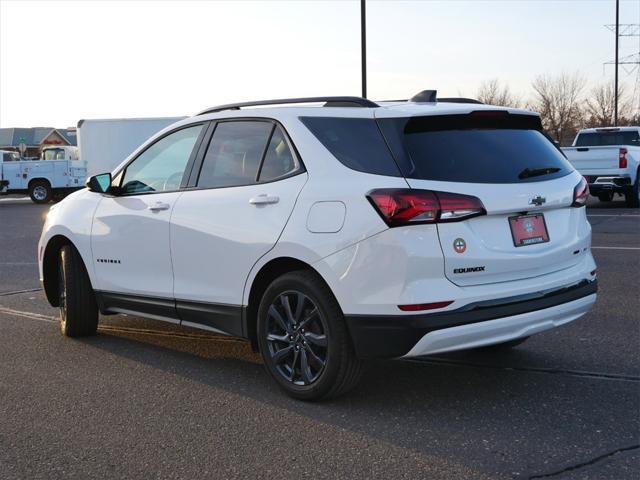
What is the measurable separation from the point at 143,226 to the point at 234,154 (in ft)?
3.01

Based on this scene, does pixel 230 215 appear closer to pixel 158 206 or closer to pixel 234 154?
pixel 234 154

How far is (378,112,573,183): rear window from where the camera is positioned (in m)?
4.30

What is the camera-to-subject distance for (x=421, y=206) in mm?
4113

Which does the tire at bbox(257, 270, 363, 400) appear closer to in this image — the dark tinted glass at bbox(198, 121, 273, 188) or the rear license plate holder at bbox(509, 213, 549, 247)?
the dark tinted glass at bbox(198, 121, 273, 188)

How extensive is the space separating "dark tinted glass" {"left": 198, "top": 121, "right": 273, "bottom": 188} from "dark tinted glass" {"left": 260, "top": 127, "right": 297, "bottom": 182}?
0.07 metres

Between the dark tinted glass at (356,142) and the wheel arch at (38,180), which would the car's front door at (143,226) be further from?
the wheel arch at (38,180)

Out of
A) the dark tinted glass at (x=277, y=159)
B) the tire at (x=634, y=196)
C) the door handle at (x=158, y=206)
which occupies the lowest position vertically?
the tire at (x=634, y=196)

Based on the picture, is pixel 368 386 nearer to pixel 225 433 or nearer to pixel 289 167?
pixel 225 433

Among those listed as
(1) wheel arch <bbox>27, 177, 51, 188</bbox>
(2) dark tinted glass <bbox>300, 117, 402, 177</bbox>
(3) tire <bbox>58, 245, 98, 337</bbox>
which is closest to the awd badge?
(2) dark tinted glass <bbox>300, 117, 402, 177</bbox>

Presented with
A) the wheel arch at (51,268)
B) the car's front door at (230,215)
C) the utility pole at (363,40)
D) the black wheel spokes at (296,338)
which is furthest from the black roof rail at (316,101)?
the utility pole at (363,40)

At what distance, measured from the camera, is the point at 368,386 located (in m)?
5.00

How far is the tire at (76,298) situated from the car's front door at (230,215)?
4.23 ft

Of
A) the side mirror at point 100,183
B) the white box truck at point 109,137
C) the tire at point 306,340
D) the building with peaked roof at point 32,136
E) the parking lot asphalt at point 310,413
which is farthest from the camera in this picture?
the building with peaked roof at point 32,136

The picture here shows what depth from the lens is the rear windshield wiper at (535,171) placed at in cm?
455
